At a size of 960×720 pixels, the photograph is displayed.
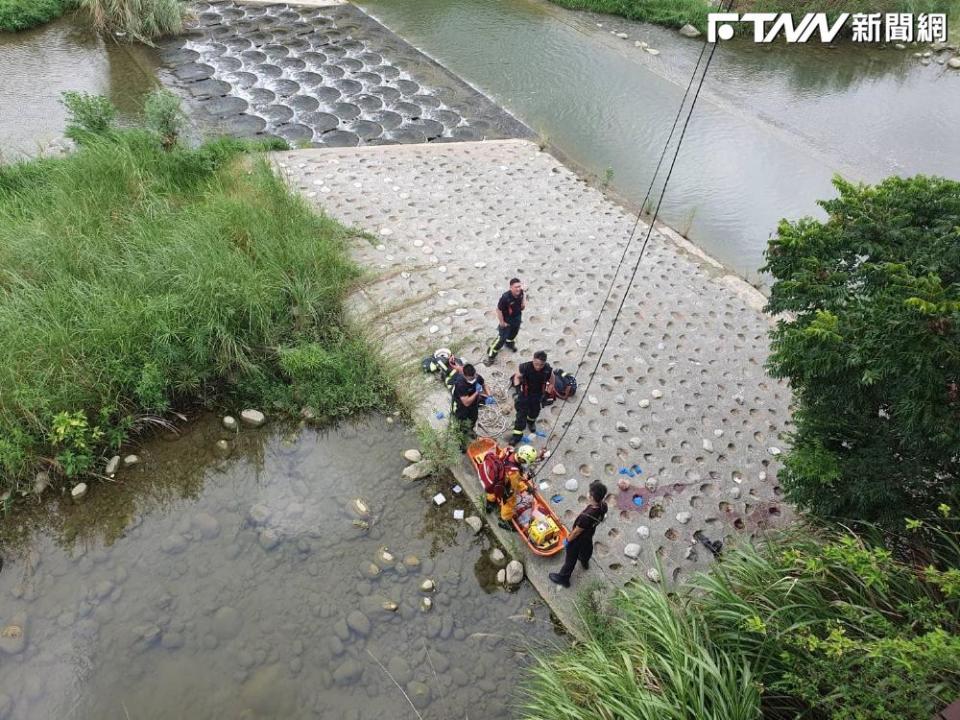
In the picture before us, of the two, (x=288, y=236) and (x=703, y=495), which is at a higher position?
(x=288, y=236)

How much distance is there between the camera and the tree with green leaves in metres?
3.96

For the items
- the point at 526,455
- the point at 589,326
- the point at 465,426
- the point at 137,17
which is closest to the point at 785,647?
the point at 526,455

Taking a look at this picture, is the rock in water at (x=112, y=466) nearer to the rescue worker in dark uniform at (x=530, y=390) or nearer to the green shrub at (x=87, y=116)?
the rescue worker in dark uniform at (x=530, y=390)

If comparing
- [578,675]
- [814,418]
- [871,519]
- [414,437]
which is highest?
[814,418]

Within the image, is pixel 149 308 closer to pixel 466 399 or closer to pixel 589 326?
pixel 466 399

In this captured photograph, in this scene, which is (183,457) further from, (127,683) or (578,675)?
(578,675)

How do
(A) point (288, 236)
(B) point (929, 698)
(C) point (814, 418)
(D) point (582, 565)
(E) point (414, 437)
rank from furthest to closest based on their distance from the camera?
(A) point (288, 236), (E) point (414, 437), (D) point (582, 565), (C) point (814, 418), (B) point (929, 698)

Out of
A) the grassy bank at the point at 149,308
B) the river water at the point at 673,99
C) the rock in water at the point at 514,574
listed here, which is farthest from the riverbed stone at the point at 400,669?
the river water at the point at 673,99

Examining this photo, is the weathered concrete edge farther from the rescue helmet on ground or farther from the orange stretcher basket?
the orange stretcher basket

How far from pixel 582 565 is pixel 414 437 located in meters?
2.37

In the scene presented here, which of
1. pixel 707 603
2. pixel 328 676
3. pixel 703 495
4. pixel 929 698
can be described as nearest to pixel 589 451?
pixel 703 495

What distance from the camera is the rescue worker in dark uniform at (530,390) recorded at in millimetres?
6371

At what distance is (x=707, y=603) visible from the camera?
4.64 metres

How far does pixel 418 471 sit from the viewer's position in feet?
22.0
